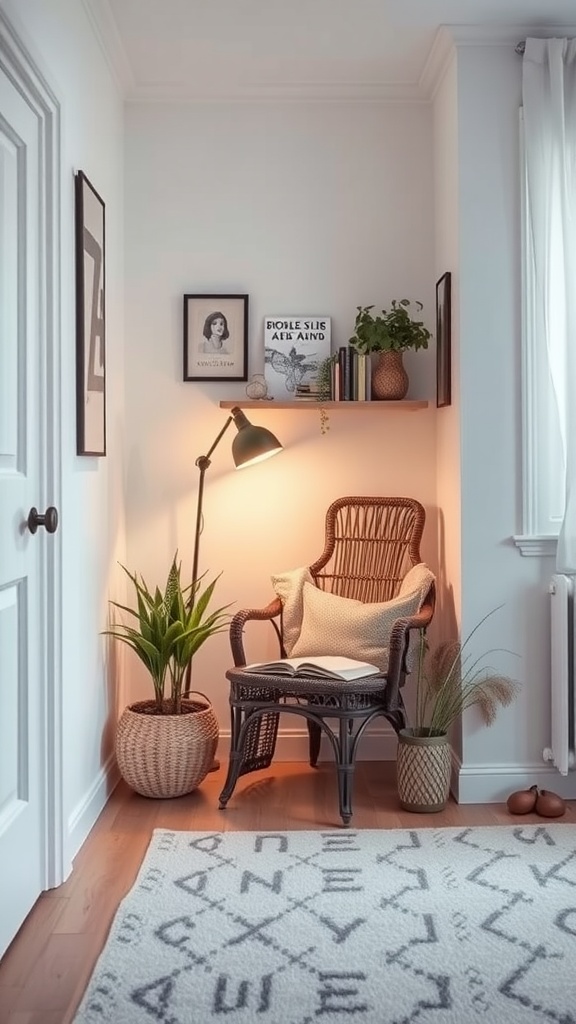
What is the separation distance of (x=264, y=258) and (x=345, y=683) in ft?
5.47

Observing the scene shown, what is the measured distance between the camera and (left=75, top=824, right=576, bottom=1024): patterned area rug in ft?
6.24

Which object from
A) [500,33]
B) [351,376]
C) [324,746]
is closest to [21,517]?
[351,376]

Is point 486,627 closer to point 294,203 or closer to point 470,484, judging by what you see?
point 470,484

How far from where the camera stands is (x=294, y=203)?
3.76 meters

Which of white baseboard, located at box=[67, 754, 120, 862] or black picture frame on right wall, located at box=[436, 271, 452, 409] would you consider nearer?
white baseboard, located at box=[67, 754, 120, 862]

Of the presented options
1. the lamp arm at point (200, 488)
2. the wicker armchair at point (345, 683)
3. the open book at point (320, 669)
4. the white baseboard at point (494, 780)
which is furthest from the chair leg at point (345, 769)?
the lamp arm at point (200, 488)

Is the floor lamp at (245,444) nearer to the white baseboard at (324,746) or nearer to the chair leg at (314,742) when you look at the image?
the white baseboard at (324,746)

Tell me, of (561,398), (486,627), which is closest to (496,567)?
(486,627)

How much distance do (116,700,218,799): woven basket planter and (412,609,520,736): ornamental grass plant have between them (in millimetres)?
704

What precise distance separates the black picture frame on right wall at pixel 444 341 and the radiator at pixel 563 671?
762 mm

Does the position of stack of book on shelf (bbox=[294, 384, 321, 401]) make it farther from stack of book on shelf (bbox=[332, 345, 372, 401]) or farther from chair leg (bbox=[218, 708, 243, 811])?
chair leg (bbox=[218, 708, 243, 811])

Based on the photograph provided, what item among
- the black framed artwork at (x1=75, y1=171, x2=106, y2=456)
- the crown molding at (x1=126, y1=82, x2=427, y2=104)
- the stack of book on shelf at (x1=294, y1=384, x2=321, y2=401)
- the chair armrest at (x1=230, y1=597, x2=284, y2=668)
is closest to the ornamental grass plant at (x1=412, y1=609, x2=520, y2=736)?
the chair armrest at (x1=230, y1=597, x2=284, y2=668)

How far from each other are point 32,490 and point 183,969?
3.65ft

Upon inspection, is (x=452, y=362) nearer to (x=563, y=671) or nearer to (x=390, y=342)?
(x=390, y=342)
